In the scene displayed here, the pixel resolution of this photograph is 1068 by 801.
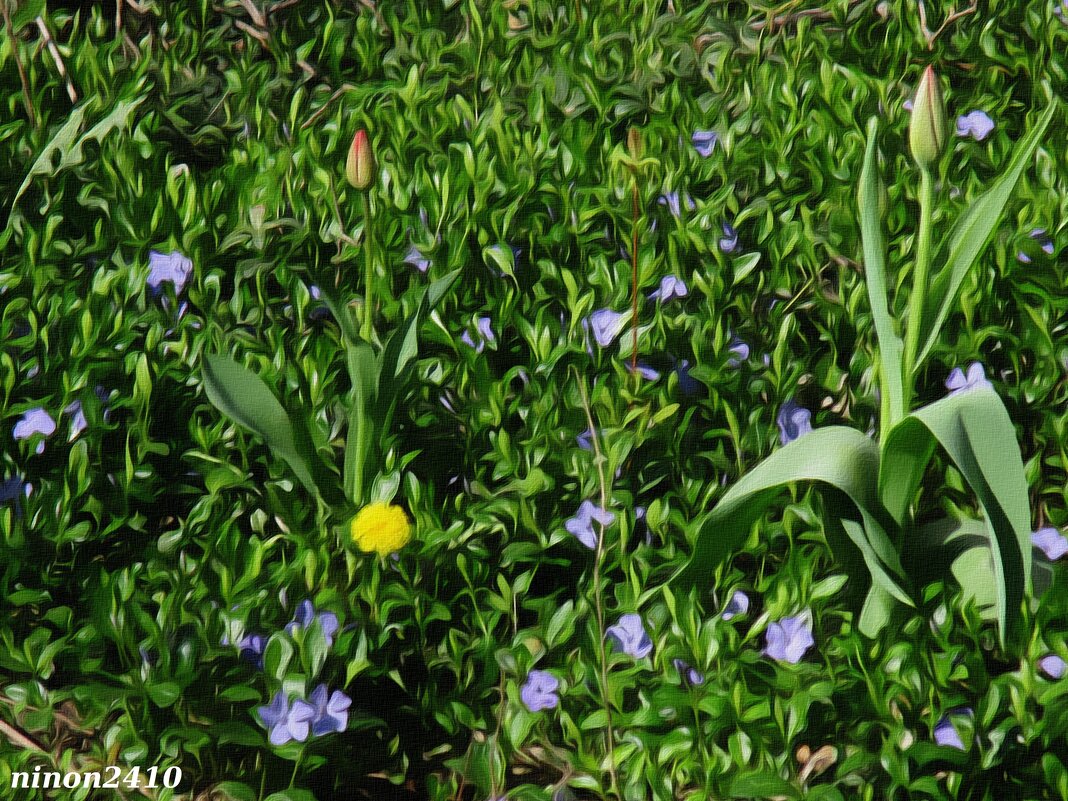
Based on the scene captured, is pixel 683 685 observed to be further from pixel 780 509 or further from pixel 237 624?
pixel 237 624

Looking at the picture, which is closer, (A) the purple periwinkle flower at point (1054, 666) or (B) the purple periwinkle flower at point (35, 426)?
(A) the purple periwinkle flower at point (1054, 666)

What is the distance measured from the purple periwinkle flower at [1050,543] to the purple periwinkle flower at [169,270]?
1464mm

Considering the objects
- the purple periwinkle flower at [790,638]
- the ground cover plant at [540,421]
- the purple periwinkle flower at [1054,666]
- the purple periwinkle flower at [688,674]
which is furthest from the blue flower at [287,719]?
the purple periwinkle flower at [1054,666]

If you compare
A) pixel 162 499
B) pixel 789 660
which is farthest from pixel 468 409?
pixel 789 660

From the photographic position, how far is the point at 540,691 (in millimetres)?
1538

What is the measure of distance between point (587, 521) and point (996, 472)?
1.93ft

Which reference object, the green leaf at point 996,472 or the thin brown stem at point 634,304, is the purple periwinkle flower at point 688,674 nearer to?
the green leaf at point 996,472

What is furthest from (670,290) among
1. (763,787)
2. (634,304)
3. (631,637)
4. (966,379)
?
(763,787)

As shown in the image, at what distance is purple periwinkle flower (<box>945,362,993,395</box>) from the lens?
1.87 metres

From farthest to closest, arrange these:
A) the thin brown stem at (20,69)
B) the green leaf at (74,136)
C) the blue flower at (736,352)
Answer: the thin brown stem at (20,69), the green leaf at (74,136), the blue flower at (736,352)

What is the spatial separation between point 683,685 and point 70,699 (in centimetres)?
83

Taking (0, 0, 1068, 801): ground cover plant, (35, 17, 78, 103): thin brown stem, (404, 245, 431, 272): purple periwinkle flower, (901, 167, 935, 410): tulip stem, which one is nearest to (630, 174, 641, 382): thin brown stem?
(0, 0, 1068, 801): ground cover plant

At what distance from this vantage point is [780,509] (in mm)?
1748

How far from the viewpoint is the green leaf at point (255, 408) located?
167cm
